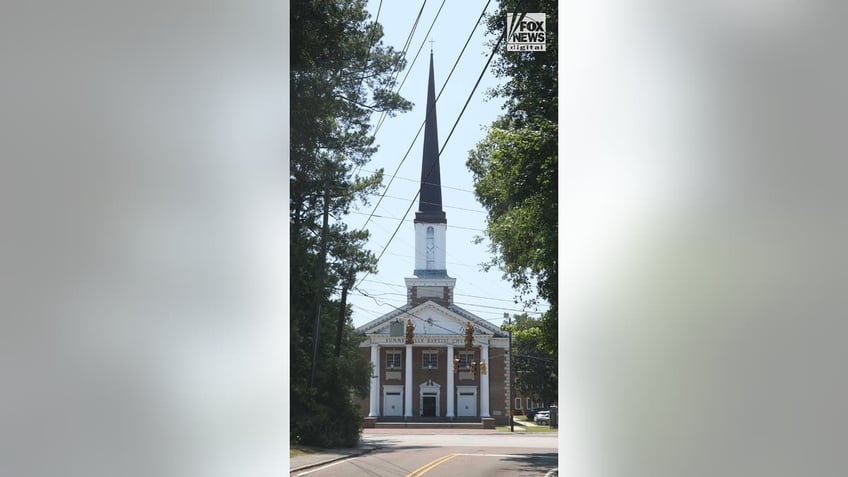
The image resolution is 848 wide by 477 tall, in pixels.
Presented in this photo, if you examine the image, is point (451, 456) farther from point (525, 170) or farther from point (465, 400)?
point (525, 170)

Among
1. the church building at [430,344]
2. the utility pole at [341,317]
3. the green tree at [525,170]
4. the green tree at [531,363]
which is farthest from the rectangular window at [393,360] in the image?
the green tree at [525,170]

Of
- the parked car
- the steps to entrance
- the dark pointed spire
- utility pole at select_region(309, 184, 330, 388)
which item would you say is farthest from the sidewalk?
the dark pointed spire

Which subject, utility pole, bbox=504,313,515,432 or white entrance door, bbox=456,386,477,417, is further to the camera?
white entrance door, bbox=456,386,477,417

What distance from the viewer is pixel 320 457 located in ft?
17.7

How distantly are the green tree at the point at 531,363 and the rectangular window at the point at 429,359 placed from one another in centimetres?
57

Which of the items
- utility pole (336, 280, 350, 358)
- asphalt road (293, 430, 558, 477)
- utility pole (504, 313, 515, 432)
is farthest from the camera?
utility pole (336, 280, 350, 358)

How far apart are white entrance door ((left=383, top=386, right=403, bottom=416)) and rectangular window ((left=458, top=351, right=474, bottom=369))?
478mm

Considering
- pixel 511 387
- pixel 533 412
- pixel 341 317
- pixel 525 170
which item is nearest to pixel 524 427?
pixel 533 412

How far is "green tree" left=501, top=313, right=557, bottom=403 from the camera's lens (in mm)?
5391

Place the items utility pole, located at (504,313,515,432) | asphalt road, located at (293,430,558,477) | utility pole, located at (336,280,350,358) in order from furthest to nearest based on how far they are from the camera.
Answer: utility pole, located at (336,280,350,358) < utility pole, located at (504,313,515,432) < asphalt road, located at (293,430,558,477)

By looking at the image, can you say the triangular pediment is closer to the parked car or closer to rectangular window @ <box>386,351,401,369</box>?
rectangular window @ <box>386,351,401,369</box>

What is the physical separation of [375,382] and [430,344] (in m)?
0.49
